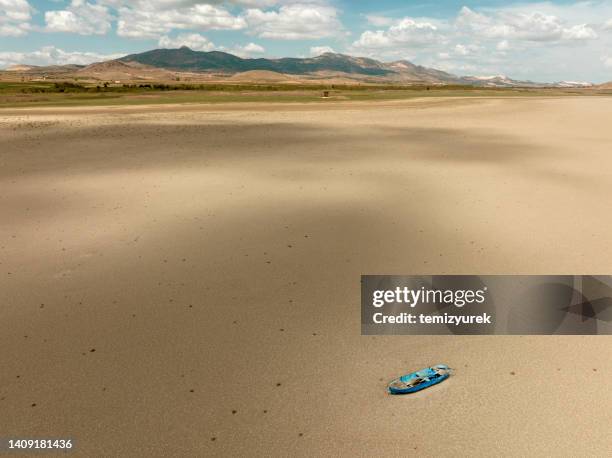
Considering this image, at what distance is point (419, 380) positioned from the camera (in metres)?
7.73

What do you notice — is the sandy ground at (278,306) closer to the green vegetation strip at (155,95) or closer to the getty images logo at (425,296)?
the getty images logo at (425,296)

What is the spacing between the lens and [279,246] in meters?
14.0

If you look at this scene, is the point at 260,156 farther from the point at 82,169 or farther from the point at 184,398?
the point at 184,398

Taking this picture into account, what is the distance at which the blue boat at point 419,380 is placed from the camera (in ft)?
24.8

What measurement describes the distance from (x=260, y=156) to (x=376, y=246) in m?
17.6

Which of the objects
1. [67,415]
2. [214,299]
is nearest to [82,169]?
[214,299]

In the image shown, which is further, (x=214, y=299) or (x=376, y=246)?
(x=376, y=246)

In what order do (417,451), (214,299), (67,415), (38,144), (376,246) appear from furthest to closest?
1. (38,144)
2. (376,246)
3. (214,299)
4. (67,415)
5. (417,451)

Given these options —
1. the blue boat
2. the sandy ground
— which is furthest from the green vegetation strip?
the blue boat
